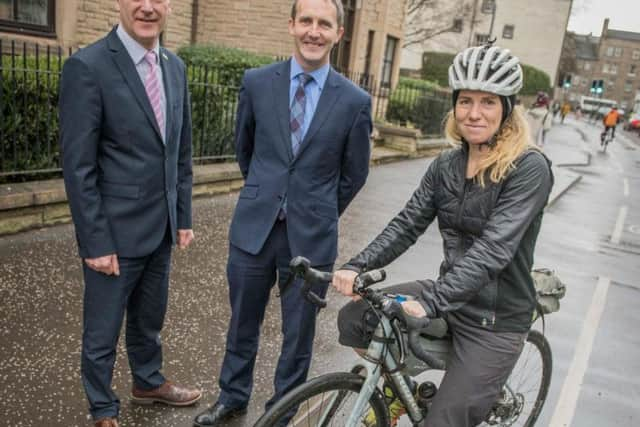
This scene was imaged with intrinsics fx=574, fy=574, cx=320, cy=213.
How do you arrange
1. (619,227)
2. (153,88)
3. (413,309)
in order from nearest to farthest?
(413,309), (153,88), (619,227)

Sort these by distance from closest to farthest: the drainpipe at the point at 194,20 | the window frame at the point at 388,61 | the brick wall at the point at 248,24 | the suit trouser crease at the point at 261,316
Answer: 1. the suit trouser crease at the point at 261,316
2. the drainpipe at the point at 194,20
3. the brick wall at the point at 248,24
4. the window frame at the point at 388,61

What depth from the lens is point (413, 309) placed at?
7.13ft

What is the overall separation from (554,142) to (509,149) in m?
27.5

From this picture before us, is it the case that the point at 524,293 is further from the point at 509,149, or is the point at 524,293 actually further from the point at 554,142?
the point at 554,142

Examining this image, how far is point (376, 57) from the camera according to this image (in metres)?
17.9

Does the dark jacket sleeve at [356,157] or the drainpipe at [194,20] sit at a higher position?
the drainpipe at [194,20]

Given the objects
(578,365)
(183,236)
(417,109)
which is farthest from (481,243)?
(417,109)

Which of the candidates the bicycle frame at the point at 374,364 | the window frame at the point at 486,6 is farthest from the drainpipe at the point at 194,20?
the window frame at the point at 486,6

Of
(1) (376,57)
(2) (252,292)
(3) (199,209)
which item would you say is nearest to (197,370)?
(2) (252,292)

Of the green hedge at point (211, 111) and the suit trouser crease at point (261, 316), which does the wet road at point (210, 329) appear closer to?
the suit trouser crease at point (261, 316)

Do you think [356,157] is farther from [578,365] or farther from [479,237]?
[578,365]

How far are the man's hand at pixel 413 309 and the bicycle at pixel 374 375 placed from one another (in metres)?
0.02

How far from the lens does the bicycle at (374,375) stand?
216 cm

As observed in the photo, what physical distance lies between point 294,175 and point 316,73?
1.74ft
